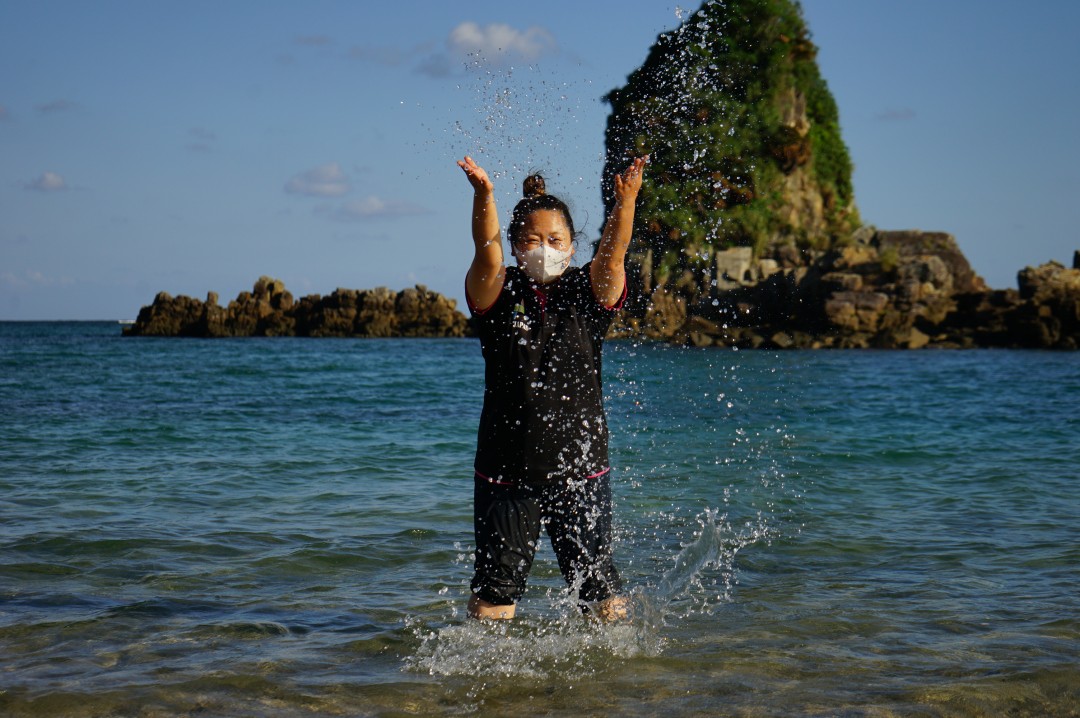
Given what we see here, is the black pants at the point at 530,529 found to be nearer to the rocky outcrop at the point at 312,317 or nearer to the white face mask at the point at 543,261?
the white face mask at the point at 543,261

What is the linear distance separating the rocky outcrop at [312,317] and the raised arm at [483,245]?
6820 cm

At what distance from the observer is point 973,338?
→ 145 ft

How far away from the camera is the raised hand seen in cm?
323

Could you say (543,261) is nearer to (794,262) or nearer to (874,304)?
(874,304)

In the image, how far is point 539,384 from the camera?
3.52 metres

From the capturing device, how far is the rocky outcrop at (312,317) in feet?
234

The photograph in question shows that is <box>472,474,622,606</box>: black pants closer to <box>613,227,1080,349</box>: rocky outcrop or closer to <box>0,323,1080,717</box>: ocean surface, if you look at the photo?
<box>0,323,1080,717</box>: ocean surface

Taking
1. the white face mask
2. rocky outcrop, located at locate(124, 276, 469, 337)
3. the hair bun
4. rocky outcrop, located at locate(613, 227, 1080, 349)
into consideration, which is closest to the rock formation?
rocky outcrop, located at locate(613, 227, 1080, 349)

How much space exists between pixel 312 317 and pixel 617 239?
70.8m

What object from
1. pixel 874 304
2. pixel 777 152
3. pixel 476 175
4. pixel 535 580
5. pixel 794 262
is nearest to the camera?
pixel 476 175

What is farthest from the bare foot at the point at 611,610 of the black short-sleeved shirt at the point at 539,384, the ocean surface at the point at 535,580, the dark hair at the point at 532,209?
the dark hair at the point at 532,209

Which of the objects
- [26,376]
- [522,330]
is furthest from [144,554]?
[26,376]

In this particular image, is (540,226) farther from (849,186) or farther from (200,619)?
(849,186)

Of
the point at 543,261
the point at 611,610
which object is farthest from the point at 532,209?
the point at 611,610
